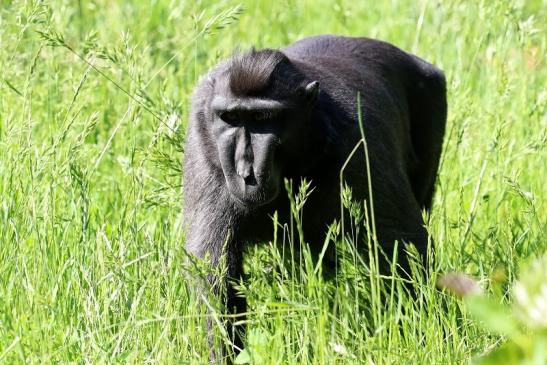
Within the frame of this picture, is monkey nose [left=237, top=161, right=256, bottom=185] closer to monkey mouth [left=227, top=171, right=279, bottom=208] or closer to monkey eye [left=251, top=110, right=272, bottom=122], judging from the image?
monkey mouth [left=227, top=171, right=279, bottom=208]

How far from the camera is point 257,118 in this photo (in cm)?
430

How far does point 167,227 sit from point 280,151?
0.90 meters

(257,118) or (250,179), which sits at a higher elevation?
(257,118)

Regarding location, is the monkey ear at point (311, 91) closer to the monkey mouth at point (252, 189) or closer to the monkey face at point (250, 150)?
the monkey face at point (250, 150)

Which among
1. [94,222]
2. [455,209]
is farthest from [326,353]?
[455,209]

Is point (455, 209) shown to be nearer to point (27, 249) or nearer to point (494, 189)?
point (494, 189)

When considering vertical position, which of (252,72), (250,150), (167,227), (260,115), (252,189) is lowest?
(167,227)

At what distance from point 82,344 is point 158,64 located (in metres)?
4.16

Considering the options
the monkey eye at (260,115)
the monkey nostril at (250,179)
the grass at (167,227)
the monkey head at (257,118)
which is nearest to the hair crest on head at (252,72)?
the monkey head at (257,118)

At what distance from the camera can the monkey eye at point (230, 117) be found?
4324 mm

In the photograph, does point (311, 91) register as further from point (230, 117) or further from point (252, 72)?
point (230, 117)

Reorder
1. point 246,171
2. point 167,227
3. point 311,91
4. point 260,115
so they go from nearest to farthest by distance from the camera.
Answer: point 246,171, point 260,115, point 311,91, point 167,227

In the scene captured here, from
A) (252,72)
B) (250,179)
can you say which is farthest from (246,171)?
(252,72)

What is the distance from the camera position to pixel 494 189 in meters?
6.05
